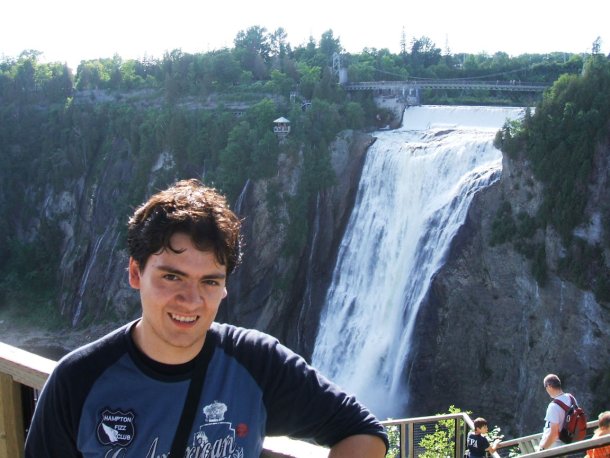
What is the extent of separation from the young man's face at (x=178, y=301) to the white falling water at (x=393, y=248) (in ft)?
65.7

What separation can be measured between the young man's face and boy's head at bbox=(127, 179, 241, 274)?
0.03 m

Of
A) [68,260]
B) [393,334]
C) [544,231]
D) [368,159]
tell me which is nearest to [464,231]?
[544,231]

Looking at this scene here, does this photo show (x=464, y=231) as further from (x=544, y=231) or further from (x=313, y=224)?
(x=313, y=224)

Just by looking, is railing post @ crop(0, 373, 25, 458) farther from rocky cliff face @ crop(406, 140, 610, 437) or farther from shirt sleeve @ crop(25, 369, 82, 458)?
rocky cliff face @ crop(406, 140, 610, 437)

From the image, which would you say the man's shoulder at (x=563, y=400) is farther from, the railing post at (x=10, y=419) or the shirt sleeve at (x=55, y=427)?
the shirt sleeve at (x=55, y=427)

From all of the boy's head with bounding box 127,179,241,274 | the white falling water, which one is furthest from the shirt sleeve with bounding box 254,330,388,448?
the white falling water

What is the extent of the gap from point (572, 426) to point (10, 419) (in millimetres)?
6426

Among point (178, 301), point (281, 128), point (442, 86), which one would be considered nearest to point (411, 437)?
point (178, 301)

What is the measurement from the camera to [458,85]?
3359 centimetres

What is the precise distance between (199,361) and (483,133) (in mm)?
24246

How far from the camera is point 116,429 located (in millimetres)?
2209

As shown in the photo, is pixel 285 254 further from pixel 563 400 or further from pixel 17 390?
pixel 17 390

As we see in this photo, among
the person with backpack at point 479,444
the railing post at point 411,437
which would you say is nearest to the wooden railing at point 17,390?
the railing post at point 411,437

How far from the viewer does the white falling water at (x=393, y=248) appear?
73.5 feet
